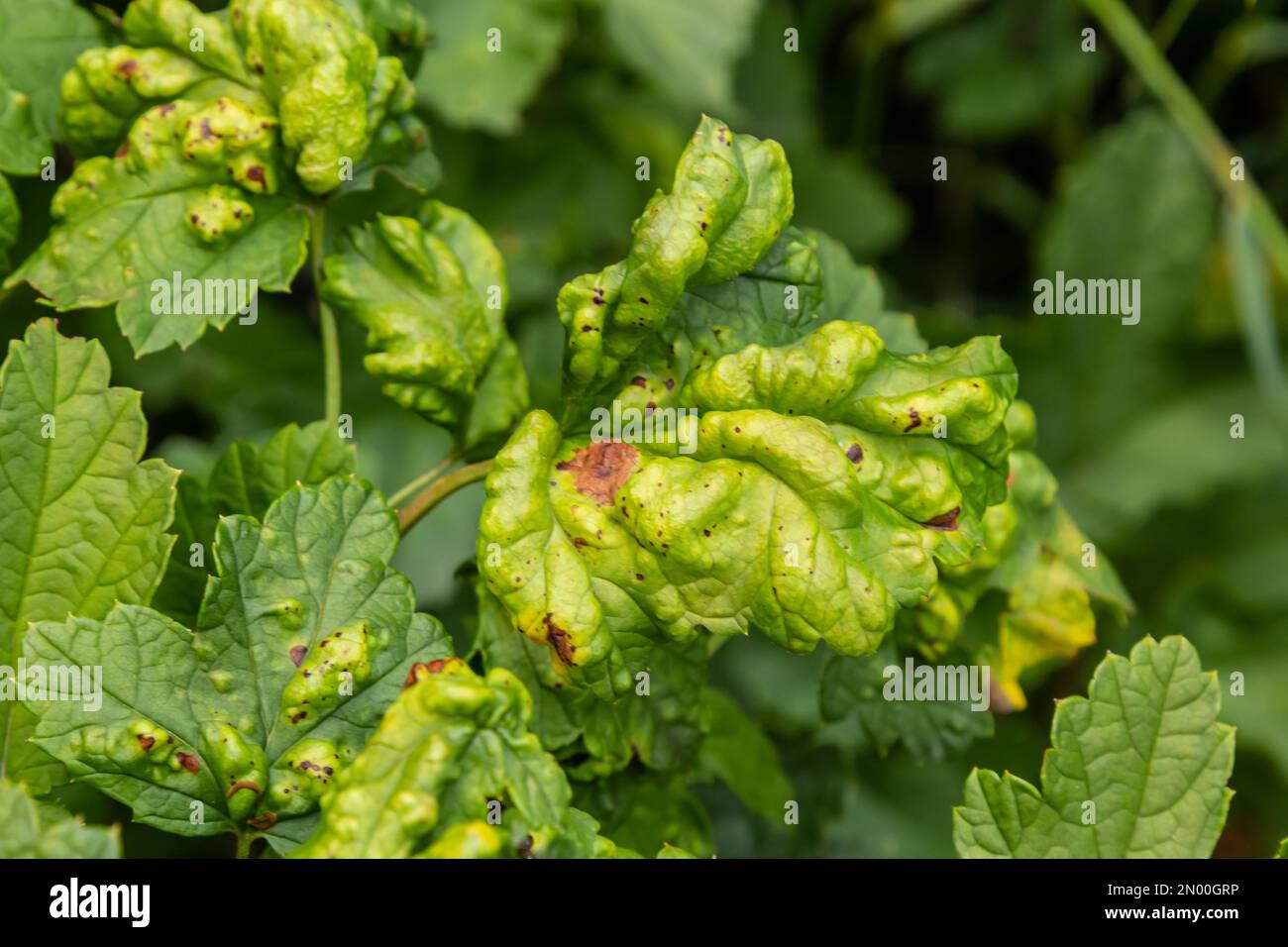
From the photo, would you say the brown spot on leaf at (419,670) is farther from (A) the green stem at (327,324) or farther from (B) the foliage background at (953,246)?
(B) the foliage background at (953,246)

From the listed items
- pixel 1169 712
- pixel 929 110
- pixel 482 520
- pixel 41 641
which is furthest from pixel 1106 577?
pixel 929 110

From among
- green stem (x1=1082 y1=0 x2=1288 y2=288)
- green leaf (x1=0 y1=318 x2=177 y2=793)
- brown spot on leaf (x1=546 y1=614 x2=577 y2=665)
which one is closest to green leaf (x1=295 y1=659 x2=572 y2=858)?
brown spot on leaf (x1=546 y1=614 x2=577 y2=665)

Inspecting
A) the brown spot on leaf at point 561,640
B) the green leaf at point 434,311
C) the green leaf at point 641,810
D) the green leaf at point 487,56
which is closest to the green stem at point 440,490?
the green leaf at point 434,311

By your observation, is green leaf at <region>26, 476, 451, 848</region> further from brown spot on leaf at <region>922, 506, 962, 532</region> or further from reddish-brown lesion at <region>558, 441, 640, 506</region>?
brown spot on leaf at <region>922, 506, 962, 532</region>

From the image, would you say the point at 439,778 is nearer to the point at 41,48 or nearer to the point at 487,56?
the point at 41,48

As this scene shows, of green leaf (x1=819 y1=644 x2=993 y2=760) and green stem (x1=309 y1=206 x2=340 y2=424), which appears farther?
green leaf (x1=819 y1=644 x2=993 y2=760)

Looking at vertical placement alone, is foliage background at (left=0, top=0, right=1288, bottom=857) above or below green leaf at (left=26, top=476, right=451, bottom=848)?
above
